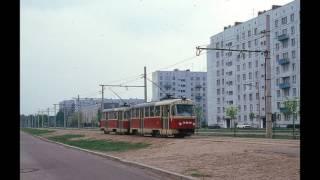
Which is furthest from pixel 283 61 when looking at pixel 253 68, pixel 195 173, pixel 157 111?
pixel 195 173

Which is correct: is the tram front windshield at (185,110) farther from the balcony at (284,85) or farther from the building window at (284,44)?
the building window at (284,44)

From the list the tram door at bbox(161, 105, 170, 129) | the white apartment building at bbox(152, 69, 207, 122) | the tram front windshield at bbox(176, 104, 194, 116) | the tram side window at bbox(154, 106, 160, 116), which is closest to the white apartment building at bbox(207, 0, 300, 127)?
the white apartment building at bbox(152, 69, 207, 122)

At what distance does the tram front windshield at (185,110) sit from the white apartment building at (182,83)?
245 feet

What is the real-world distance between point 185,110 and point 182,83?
94.4 metres

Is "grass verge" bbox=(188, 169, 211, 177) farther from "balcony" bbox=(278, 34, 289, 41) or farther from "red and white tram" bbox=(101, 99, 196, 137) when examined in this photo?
"balcony" bbox=(278, 34, 289, 41)

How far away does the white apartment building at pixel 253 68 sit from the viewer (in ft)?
310

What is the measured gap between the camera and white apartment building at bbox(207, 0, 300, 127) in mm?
94625

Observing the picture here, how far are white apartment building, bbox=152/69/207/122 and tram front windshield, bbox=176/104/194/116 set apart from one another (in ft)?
245

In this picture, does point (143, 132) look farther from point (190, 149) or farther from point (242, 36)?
point (242, 36)

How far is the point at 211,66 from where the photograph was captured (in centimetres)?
12888

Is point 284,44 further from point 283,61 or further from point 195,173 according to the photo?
point 195,173

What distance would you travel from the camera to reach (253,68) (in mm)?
109000

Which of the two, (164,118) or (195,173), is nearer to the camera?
(195,173)
